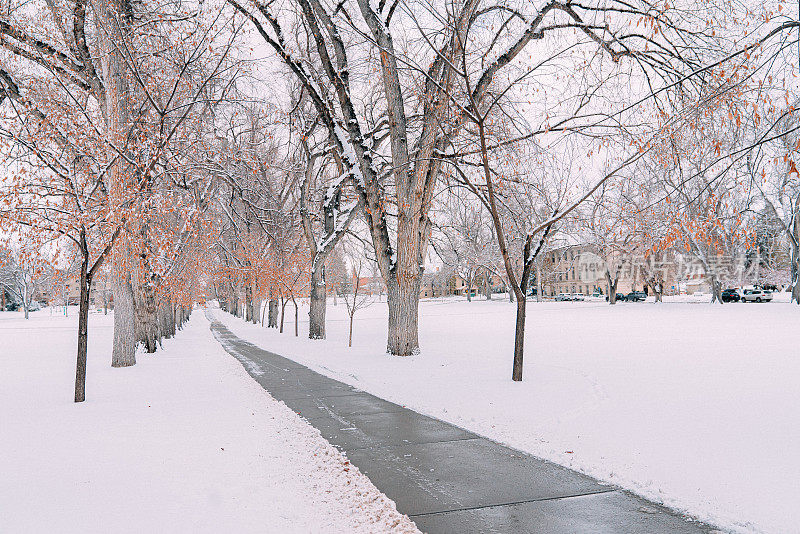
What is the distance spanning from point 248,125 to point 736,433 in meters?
25.2

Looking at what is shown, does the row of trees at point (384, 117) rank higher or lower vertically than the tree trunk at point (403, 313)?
higher

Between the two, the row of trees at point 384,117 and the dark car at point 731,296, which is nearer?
the row of trees at point 384,117

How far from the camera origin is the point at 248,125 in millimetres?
26984

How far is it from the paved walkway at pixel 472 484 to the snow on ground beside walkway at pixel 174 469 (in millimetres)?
292

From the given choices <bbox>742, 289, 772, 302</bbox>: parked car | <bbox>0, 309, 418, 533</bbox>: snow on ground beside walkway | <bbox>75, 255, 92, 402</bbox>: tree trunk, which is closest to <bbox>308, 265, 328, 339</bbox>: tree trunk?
<bbox>0, 309, 418, 533</bbox>: snow on ground beside walkway

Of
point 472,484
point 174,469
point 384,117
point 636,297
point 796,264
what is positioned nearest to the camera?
point 472,484

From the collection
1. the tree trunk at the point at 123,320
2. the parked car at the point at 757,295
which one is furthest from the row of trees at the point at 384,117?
the parked car at the point at 757,295

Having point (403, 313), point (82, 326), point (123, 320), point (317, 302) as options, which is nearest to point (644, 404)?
point (403, 313)

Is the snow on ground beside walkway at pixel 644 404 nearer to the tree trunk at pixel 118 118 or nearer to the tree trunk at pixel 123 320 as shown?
the tree trunk at pixel 123 320

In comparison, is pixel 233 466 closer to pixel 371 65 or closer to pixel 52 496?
pixel 52 496

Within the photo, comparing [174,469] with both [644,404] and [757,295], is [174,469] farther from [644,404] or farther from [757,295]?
[757,295]

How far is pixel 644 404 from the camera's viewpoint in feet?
27.3

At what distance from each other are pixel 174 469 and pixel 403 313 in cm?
925

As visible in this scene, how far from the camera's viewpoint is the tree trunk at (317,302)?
21777 millimetres
